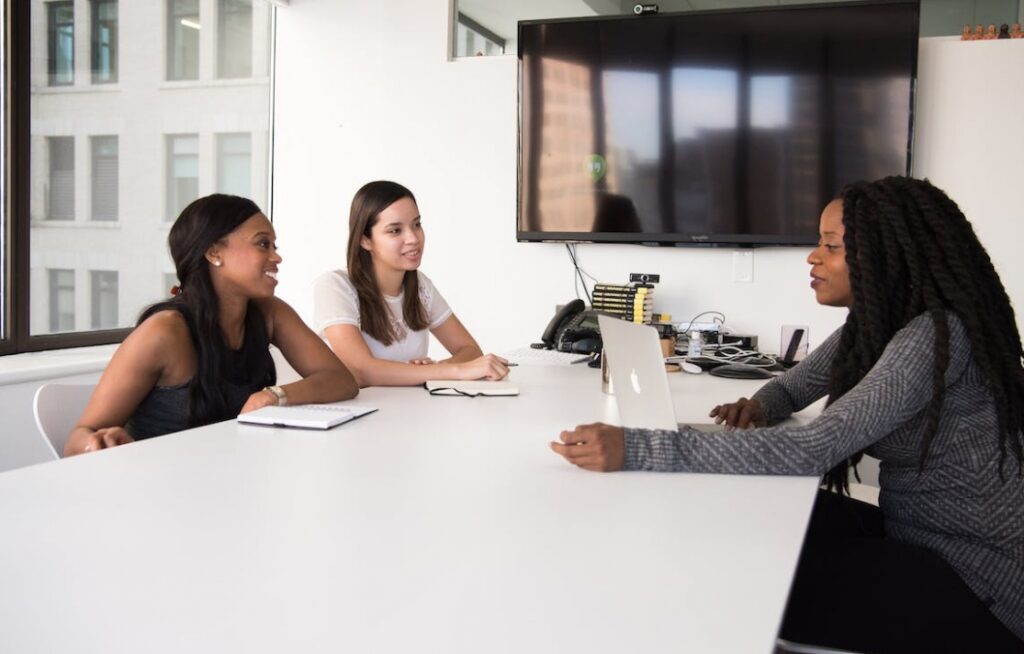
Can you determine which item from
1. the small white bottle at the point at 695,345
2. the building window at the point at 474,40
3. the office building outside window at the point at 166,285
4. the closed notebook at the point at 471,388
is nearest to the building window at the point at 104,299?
the office building outside window at the point at 166,285

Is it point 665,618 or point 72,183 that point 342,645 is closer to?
point 665,618

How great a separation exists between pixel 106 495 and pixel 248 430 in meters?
0.53

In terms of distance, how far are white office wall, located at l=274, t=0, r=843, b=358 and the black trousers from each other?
2547 millimetres

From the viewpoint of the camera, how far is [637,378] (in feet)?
5.90

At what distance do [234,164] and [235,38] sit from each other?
636 millimetres

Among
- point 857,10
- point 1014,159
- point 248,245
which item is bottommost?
point 248,245

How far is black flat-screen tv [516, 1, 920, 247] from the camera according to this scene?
12.4 ft

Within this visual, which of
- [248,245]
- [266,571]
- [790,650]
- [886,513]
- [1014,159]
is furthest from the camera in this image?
[1014,159]

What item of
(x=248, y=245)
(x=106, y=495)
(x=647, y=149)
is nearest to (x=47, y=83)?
(x=248, y=245)

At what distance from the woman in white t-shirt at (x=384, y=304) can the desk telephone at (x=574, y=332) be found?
44 cm

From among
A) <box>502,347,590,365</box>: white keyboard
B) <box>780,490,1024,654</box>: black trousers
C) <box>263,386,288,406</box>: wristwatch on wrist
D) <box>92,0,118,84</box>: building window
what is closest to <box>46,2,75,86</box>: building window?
<box>92,0,118,84</box>: building window

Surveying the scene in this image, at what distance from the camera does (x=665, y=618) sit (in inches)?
37.4

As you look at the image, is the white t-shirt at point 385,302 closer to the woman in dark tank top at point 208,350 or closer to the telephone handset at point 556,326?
the woman in dark tank top at point 208,350

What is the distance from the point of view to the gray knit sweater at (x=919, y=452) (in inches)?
58.2
